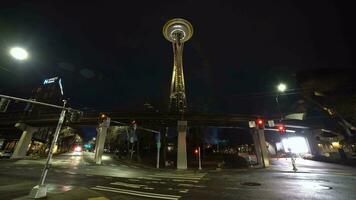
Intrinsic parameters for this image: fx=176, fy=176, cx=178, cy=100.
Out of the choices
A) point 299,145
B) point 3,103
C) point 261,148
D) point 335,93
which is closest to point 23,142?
point 3,103

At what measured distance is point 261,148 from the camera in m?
34.0

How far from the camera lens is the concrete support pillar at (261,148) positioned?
32.9 meters

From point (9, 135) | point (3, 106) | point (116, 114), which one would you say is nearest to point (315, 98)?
point (116, 114)

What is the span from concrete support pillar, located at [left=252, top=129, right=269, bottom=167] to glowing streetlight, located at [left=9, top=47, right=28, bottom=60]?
118 feet

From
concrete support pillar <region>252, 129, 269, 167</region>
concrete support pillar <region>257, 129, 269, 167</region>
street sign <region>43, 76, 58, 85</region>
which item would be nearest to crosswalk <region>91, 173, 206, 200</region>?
concrete support pillar <region>257, 129, 269, 167</region>

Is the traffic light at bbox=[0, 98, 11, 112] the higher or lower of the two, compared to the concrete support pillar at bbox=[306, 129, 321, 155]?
lower

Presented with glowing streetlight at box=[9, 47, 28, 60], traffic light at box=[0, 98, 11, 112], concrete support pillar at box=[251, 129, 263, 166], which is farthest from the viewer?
concrete support pillar at box=[251, 129, 263, 166]

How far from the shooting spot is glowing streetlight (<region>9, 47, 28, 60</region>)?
28.8 feet

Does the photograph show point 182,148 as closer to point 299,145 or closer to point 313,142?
point 313,142

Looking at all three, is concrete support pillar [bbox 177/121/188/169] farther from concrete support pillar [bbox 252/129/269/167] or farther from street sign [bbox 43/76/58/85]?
street sign [bbox 43/76/58/85]

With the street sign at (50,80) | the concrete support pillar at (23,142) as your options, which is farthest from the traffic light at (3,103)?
the street sign at (50,80)

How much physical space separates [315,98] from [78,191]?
51481mm

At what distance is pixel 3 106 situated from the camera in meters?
9.00

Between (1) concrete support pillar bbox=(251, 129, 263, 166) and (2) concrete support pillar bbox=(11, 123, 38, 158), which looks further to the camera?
(2) concrete support pillar bbox=(11, 123, 38, 158)
